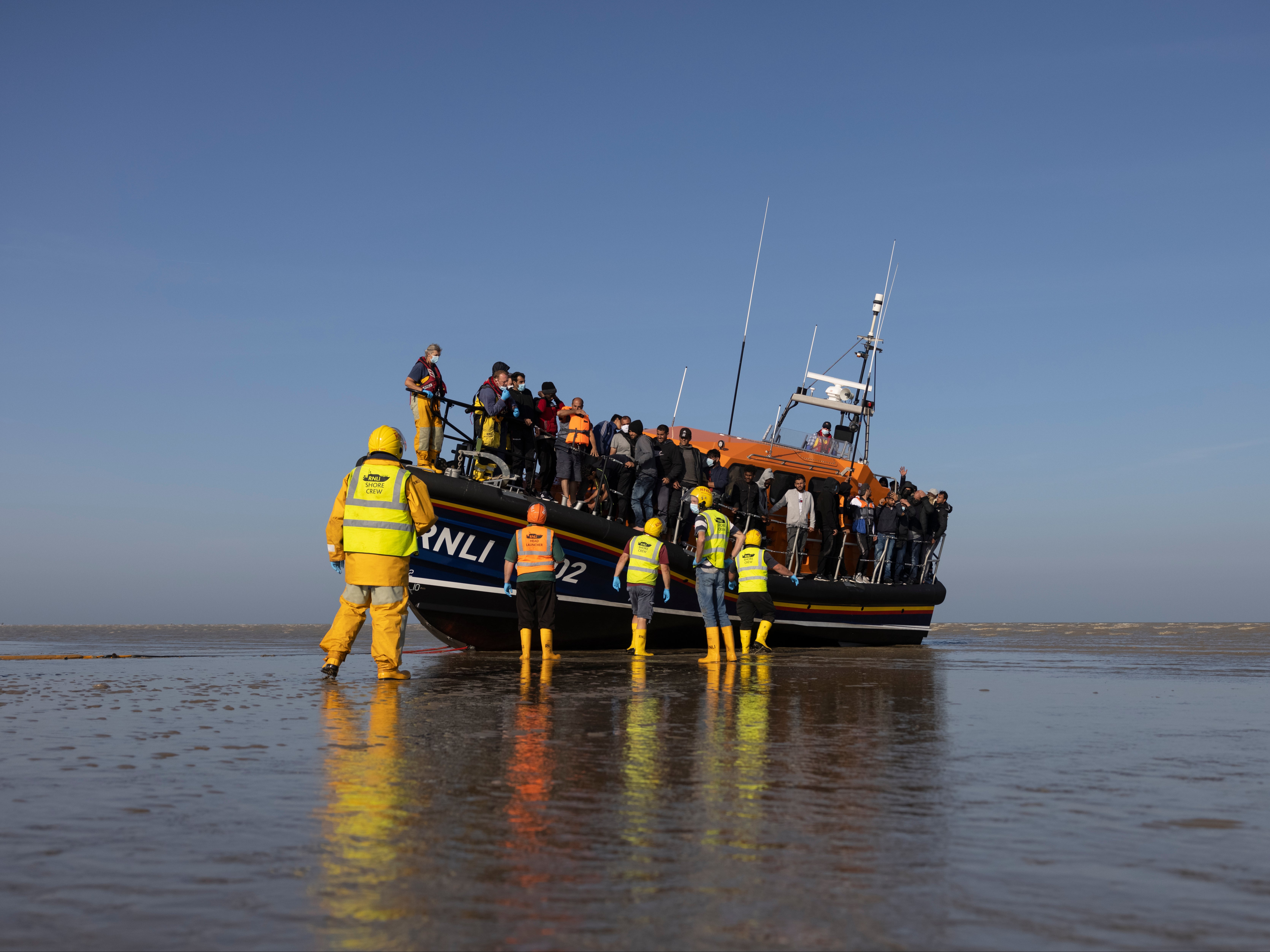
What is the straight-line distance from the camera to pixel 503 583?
11031 millimetres

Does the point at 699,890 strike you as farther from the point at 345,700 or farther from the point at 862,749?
the point at 345,700

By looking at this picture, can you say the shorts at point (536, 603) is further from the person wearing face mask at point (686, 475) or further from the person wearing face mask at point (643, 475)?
the person wearing face mask at point (686, 475)

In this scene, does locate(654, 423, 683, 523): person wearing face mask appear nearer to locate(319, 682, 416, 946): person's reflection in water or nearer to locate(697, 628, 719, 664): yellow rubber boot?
locate(697, 628, 719, 664): yellow rubber boot

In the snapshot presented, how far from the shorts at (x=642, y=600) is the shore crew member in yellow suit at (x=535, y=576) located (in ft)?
4.16

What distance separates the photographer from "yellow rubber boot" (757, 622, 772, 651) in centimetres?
1314

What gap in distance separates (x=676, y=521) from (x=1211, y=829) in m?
10.6

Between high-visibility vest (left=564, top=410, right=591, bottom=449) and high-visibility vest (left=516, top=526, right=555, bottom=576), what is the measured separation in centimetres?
267

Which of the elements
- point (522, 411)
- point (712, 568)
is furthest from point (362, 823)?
point (522, 411)

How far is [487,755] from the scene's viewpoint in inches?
141

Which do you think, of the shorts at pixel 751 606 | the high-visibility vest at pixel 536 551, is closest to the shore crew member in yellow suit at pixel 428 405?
the high-visibility vest at pixel 536 551

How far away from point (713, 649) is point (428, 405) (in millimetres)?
3749

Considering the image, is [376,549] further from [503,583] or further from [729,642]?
[729,642]

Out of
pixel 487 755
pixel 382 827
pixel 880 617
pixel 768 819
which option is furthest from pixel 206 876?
pixel 880 617

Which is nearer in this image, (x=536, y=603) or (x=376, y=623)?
(x=376, y=623)
